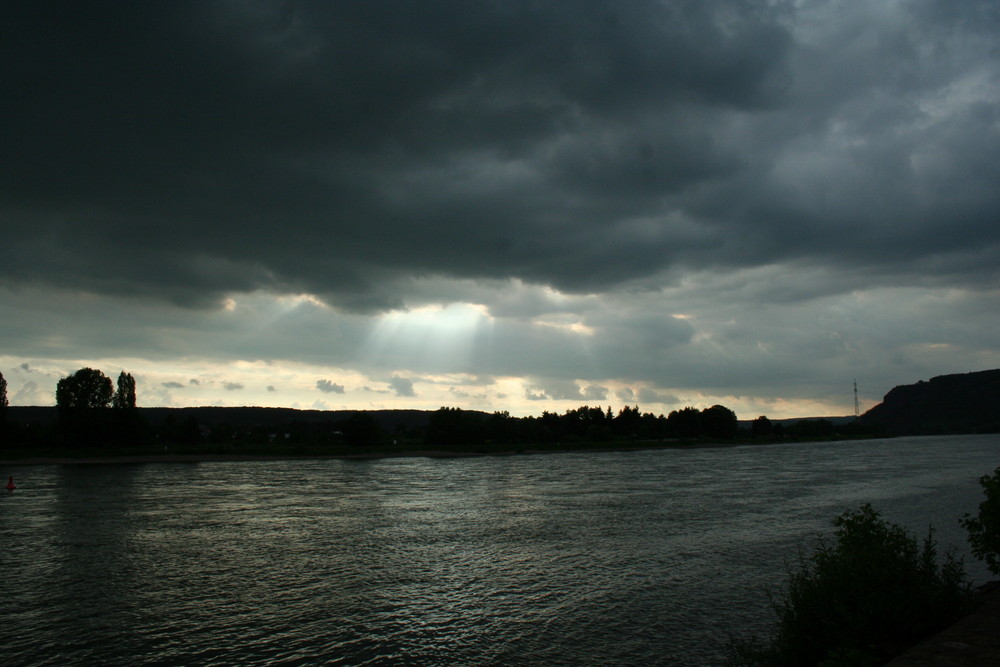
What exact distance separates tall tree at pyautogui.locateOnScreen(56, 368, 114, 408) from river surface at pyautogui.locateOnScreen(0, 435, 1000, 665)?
307ft

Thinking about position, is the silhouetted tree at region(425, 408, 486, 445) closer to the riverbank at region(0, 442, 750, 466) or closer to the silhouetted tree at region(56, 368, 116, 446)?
the riverbank at region(0, 442, 750, 466)

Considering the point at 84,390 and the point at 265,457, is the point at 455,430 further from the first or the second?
the point at 84,390

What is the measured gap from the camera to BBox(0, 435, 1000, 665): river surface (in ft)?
53.0

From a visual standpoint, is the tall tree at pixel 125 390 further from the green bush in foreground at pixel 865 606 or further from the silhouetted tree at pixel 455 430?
the green bush in foreground at pixel 865 606

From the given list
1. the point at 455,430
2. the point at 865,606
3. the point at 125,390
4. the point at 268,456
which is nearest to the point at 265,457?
the point at 268,456

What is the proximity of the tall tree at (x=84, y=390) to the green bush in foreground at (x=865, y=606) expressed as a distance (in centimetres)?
14896

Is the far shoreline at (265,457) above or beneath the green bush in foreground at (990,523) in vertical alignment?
beneath

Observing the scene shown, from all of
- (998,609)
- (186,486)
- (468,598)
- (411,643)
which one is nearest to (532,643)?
(411,643)

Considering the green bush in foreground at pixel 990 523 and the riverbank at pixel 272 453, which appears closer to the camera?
the green bush in foreground at pixel 990 523

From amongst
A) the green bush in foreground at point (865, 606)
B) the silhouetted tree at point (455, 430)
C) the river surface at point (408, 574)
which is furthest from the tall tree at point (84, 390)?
the green bush in foreground at point (865, 606)

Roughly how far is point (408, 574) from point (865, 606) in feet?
53.5

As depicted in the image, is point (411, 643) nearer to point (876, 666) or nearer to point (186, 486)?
point (876, 666)

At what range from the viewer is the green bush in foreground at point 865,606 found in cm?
1186

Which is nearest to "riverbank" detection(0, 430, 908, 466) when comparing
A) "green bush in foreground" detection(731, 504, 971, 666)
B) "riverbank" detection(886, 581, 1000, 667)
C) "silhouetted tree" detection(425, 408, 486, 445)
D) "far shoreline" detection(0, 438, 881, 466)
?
"far shoreline" detection(0, 438, 881, 466)
